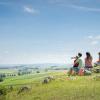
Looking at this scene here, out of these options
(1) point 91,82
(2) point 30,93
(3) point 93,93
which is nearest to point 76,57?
(1) point 91,82

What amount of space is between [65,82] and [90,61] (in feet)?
37.6

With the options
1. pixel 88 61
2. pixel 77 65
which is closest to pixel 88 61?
pixel 88 61

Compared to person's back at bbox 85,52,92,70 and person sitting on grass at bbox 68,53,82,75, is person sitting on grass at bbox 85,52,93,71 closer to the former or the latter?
person's back at bbox 85,52,92,70

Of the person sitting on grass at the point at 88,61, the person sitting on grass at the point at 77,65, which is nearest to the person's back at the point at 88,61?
the person sitting on grass at the point at 88,61

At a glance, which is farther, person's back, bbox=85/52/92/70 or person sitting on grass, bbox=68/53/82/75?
person's back, bbox=85/52/92/70

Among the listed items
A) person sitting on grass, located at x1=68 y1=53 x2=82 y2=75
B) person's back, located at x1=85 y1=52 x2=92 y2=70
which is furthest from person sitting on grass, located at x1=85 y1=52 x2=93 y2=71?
person sitting on grass, located at x1=68 y1=53 x2=82 y2=75

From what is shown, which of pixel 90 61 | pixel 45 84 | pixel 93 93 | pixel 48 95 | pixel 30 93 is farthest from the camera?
pixel 90 61

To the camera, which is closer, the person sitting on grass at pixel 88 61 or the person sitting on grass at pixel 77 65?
the person sitting on grass at pixel 77 65

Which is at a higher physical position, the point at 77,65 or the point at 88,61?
the point at 88,61

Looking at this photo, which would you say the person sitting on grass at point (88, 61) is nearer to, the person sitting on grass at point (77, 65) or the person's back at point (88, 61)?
the person's back at point (88, 61)

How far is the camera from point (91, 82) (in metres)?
29.0

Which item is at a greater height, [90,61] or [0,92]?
[90,61]

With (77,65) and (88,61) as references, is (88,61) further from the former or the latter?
(77,65)

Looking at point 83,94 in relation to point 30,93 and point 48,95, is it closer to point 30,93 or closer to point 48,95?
point 48,95
